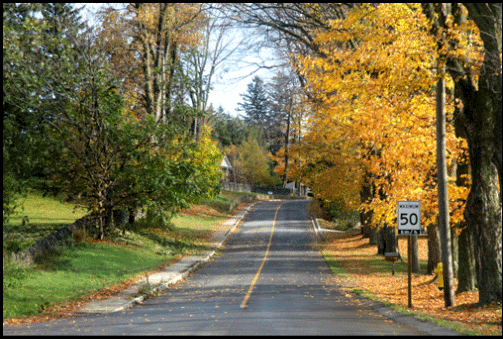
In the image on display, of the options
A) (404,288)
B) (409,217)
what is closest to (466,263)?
(409,217)

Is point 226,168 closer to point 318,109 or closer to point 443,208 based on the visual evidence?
point 318,109

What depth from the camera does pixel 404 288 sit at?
56.9 ft

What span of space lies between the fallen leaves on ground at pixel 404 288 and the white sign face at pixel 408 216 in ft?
6.65

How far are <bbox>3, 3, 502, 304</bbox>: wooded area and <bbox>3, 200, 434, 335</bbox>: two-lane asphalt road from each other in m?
3.46

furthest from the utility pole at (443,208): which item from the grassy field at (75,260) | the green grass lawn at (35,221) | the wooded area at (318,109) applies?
the green grass lawn at (35,221)

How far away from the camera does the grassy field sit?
14.1 m

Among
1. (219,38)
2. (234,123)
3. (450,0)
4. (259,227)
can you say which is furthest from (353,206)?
(234,123)

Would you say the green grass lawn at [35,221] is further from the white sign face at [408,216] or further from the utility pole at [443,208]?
the utility pole at [443,208]

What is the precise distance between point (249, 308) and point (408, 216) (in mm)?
4749

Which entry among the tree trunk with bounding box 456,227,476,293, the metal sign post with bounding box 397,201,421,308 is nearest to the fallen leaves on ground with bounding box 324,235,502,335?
the tree trunk with bounding box 456,227,476,293

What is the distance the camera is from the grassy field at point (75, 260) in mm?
14094

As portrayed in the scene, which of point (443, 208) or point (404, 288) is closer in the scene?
point (443, 208)

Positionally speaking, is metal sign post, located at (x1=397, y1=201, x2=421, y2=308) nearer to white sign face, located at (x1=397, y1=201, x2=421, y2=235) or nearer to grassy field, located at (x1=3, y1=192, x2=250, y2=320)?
white sign face, located at (x1=397, y1=201, x2=421, y2=235)

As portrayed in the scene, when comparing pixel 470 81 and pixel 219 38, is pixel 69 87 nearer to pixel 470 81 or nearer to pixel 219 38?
pixel 470 81
